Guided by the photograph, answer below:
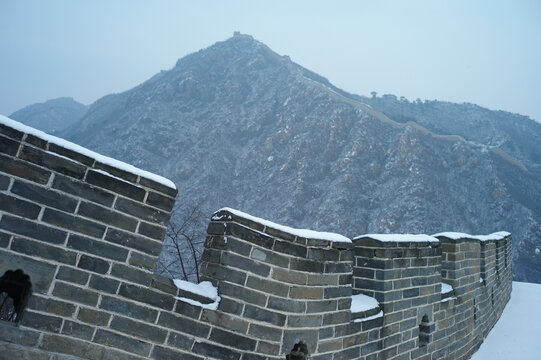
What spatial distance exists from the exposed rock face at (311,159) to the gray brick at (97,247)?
22263mm

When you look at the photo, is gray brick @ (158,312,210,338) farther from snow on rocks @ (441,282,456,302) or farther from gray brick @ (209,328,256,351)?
snow on rocks @ (441,282,456,302)

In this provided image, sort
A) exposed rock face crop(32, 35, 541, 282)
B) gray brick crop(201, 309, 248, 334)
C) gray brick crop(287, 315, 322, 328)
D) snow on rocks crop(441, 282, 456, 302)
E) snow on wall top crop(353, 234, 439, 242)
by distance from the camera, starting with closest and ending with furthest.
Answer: gray brick crop(201, 309, 248, 334)
gray brick crop(287, 315, 322, 328)
snow on wall top crop(353, 234, 439, 242)
snow on rocks crop(441, 282, 456, 302)
exposed rock face crop(32, 35, 541, 282)

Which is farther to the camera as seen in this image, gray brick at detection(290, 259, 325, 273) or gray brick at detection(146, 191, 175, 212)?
gray brick at detection(290, 259, 325, 273)

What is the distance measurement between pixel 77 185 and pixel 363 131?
31597 mm

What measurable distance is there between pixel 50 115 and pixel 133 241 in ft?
258

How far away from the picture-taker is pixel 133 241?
7.09 feet

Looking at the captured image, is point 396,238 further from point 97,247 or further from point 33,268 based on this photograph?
point 33,268

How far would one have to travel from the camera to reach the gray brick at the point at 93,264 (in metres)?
2.03

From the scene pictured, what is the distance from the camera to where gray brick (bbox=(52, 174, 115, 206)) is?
201 centimetres

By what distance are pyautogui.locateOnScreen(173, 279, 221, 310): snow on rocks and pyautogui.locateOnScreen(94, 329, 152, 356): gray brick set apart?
36cm

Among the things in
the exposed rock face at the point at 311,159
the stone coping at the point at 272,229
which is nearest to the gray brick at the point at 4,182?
the stone coping at the point at 272,229

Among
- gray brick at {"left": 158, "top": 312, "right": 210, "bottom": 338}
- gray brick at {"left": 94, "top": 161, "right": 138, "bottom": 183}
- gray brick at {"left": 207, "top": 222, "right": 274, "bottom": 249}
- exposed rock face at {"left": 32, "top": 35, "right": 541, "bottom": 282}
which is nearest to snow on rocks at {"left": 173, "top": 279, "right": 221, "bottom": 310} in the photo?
gray brick at {"left": 158, "top": 312, "right": 210, "bottom": 338}

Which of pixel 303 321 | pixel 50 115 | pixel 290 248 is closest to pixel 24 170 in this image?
pixel 290 248

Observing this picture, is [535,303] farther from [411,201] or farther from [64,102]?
[64,102]
